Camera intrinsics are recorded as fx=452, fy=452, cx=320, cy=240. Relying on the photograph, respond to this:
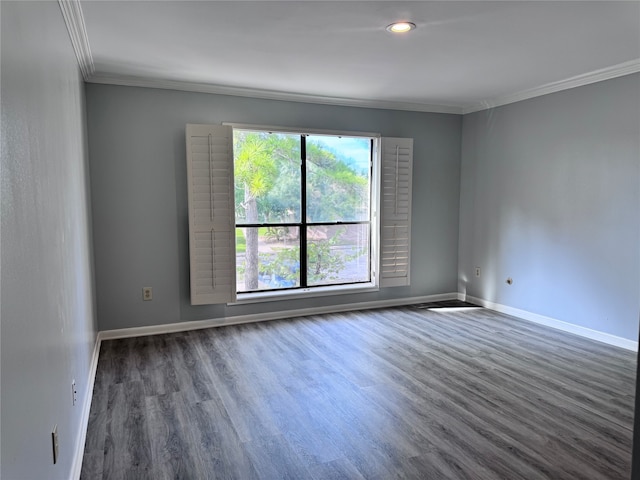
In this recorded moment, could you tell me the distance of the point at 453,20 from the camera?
2621 millimetres

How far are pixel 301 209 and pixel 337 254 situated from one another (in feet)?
2.23

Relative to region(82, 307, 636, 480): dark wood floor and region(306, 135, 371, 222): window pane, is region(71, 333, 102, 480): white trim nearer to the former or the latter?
region(82, 307, 636, 480): dark wood floor

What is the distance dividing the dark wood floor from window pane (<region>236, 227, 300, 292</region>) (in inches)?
24.2

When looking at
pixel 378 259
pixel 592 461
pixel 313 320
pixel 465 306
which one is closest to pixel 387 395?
pixel 592 461

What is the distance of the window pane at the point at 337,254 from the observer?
4.86m

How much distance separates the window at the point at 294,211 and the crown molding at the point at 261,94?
0.33 meters

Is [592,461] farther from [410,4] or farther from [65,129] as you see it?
[65,129]

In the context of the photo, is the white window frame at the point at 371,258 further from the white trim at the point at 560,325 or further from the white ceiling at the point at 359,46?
the white trim at the point at 560,325

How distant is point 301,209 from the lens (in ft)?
15.5

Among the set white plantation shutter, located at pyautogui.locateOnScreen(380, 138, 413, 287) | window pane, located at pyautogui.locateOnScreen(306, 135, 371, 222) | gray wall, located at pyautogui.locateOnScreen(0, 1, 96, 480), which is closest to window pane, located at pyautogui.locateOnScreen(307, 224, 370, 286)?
window pane, located at pyautogui.locateOnScreen(306, 135, 371, 222)

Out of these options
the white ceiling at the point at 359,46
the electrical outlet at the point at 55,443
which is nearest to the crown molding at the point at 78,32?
the white ceiling at the point at 359,46

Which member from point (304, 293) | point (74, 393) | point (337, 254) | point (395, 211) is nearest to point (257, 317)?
point (304, 293)

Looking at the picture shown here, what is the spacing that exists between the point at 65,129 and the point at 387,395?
2.43 meters

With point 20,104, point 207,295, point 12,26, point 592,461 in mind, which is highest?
point 12,26
